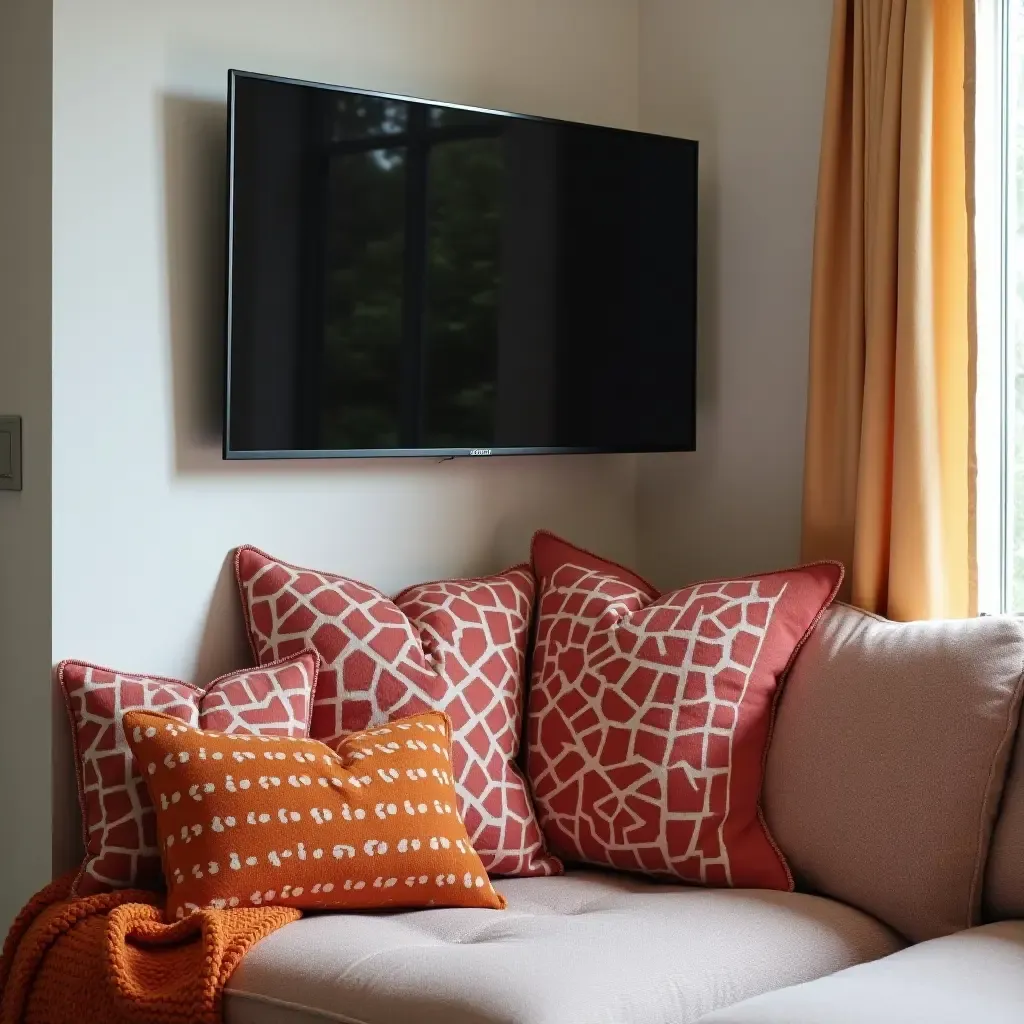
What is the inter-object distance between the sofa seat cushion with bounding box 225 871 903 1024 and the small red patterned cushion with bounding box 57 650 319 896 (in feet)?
1.04

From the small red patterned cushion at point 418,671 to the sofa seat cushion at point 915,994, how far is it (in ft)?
2.44

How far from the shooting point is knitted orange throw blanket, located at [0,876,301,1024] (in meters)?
1.89

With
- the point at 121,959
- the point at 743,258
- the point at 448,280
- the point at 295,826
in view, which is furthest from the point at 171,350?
the point at 743,258

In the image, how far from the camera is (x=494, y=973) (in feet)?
5.90

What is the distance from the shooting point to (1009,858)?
208cm

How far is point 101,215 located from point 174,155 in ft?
0.58

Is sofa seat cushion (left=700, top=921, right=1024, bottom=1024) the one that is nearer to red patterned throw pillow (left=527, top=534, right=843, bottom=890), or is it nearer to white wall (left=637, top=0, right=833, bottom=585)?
red patterned throw pillow (left=527, top=534, right=843, bottom=890)

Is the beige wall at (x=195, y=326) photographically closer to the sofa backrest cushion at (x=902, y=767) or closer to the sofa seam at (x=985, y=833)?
the sofa backrest cushion at (x=902, y=767)

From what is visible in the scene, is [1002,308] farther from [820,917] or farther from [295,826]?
[295,826]

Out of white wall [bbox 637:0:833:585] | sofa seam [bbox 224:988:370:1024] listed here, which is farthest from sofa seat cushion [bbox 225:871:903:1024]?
white wall [bbox 637:0:833:585]

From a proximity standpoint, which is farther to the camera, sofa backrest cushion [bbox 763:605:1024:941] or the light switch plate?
the light switch plate

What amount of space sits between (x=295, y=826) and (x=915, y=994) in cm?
89

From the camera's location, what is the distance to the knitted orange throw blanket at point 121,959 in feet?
6.20

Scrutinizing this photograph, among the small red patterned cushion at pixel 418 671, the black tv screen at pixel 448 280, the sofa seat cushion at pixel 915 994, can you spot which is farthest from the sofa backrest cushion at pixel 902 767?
the black tv screen at pixel 448 280
